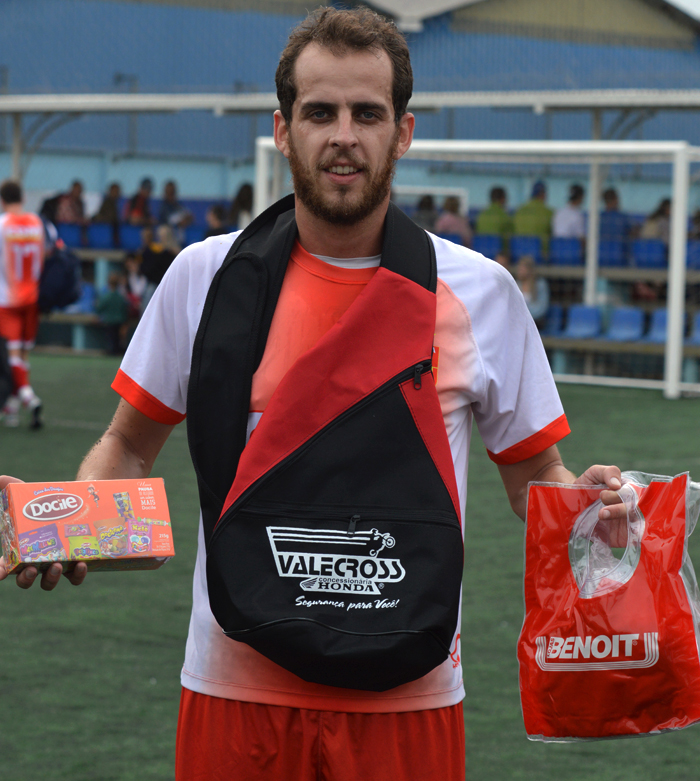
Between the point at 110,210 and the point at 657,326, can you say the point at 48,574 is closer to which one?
the point at 657,326

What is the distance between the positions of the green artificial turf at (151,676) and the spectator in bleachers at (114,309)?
30.6 feet

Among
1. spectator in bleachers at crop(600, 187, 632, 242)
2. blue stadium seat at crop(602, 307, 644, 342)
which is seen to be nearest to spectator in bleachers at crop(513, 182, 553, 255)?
spectator in bleachers at crop(600, 187, 632, 242)

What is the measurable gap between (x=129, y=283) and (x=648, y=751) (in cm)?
1430

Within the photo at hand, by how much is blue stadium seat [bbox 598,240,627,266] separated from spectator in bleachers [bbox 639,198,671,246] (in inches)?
14.3

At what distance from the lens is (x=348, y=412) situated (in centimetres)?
184

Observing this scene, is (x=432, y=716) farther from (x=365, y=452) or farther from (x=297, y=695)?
(x=365, y=452)

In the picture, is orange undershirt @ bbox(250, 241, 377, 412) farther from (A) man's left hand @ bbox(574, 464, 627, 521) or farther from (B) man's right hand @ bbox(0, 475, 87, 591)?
(A) man's left hand @ bbox(574, 464, 627, 521)

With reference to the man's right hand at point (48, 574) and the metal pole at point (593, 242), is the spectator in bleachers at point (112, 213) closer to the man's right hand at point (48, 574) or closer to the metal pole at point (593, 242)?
the metal pole at point (593, 242)

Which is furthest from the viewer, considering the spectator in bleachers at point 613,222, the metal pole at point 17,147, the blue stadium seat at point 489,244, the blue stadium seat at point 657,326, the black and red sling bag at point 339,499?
the metal pole at point 17,147

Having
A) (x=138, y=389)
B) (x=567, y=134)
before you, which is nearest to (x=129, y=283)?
(x=567, y=134)

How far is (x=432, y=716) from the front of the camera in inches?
75.8

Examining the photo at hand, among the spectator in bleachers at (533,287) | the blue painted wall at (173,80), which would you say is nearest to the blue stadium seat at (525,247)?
the spectator in bleachers at (533,287)

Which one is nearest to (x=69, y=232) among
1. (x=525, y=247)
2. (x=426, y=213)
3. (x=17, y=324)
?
(x=426, y=213)

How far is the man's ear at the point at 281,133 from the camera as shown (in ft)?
6.58
